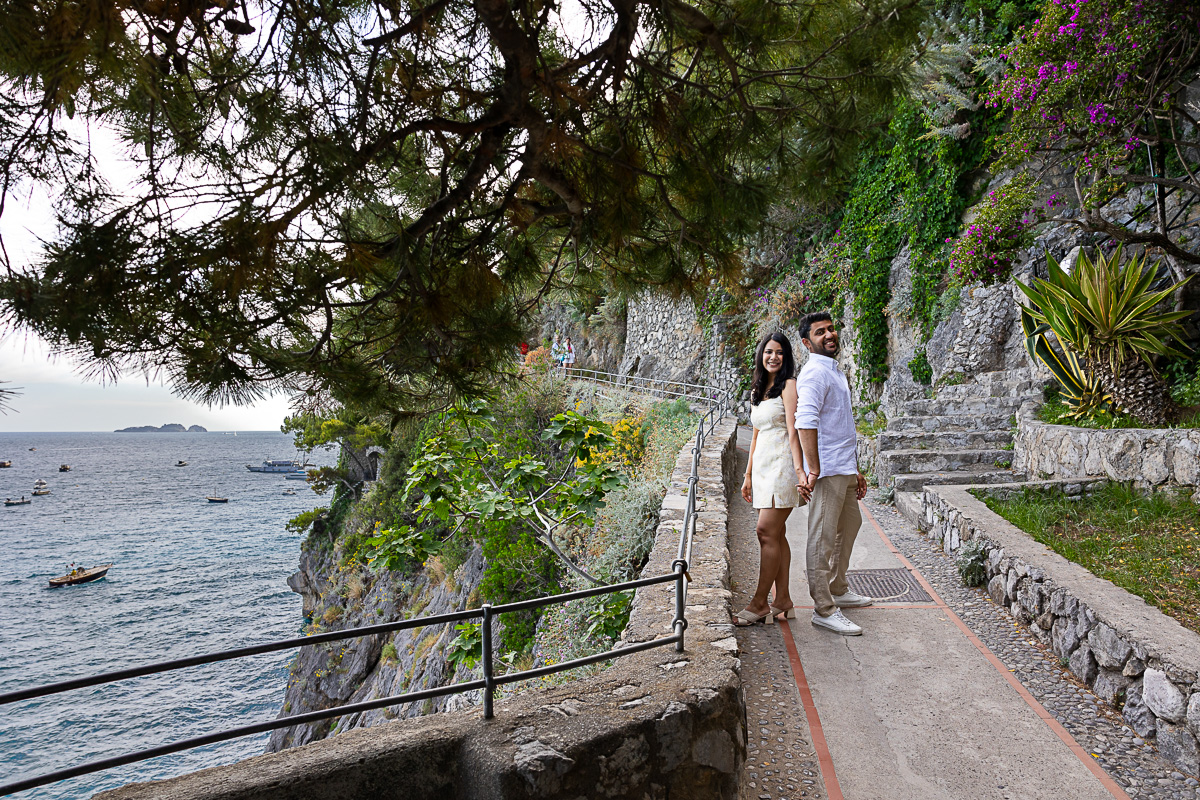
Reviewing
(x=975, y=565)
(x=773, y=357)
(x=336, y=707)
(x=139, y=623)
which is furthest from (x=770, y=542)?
(x=139, y=623)

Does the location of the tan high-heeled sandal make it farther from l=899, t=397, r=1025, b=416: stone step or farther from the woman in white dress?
l=899, t=397, r=1025, b=416: stone step

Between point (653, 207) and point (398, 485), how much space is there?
17.3 meters

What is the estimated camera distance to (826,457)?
4.01m

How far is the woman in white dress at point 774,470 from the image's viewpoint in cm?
402

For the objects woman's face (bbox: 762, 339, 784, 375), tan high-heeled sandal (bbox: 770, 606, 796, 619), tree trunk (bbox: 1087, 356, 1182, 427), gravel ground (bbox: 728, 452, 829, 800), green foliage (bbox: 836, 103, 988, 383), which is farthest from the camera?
green foliage (bbox: 836, 103, 988, 383)

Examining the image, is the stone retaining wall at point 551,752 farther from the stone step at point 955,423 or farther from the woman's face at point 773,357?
the stone step at point 955,423

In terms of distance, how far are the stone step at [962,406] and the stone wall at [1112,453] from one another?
141cm

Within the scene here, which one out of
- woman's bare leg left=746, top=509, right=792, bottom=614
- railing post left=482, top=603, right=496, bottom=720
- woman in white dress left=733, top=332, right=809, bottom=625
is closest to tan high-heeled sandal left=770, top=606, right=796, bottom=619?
woman in white dress left=733, top=332, right=809, bottom=625

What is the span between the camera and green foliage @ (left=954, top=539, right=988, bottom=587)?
535 cm

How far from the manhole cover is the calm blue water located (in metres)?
13.9

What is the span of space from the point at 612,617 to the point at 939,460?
18.9 feet

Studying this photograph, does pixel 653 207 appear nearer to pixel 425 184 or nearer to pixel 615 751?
pixel 425 184

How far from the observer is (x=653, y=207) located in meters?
4.11

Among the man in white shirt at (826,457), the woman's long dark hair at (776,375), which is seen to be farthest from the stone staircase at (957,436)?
the woman's long dark hair at (776,375)
